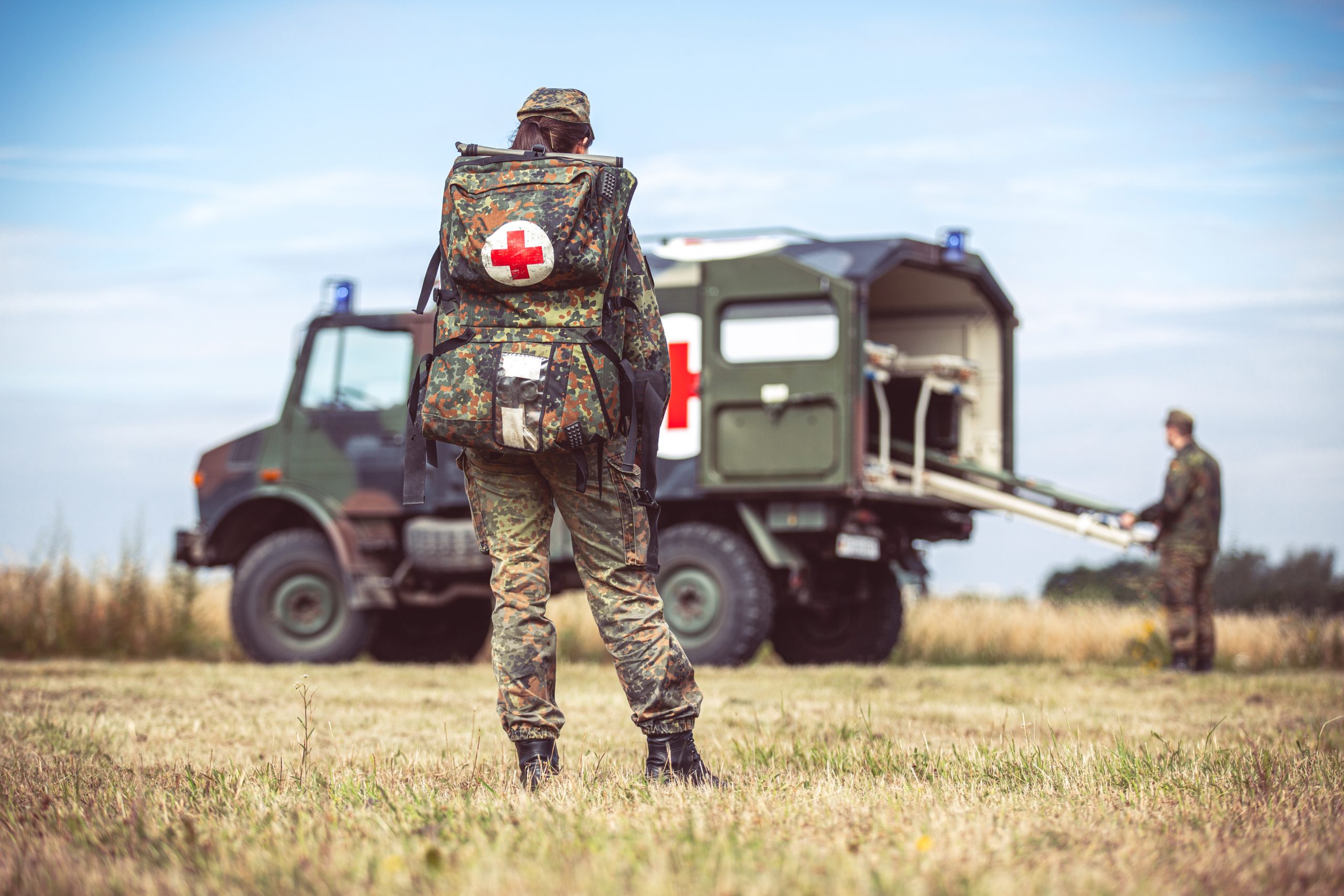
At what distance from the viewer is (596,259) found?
3625 mm

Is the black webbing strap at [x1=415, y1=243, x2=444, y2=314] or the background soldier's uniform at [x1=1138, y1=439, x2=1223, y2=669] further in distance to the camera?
the background soldier's uniform at [x1=1138, y1=439, x2=1223, y2=669]

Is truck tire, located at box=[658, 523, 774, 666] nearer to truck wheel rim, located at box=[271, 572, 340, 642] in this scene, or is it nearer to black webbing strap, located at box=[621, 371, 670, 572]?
truck wheel rim, located at box=[271, 572, 340, 642]

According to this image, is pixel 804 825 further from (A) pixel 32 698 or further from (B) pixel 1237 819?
(A) pixel 32 698

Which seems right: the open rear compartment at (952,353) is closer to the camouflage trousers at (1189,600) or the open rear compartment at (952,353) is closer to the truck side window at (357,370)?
the camouflage trousers at (1189,600)

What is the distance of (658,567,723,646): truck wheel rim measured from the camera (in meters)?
9.54

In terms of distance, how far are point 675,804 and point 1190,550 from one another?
811 cm

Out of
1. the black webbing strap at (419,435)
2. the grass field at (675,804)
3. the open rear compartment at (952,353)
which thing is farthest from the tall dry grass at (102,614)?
the black webbing strap at (419,435)

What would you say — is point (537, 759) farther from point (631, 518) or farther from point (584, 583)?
point (631, 518)


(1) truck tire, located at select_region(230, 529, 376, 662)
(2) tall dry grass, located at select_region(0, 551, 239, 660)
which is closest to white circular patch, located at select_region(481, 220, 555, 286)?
(1) truck tire, located at select_region(230, 529, 376, 662)

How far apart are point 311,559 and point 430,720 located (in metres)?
4.83

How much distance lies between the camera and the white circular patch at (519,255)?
142 inches

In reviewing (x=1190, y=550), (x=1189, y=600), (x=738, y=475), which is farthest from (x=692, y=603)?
(x=1190, y=550)

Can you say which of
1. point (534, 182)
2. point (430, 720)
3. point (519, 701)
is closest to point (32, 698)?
point (430, 720)

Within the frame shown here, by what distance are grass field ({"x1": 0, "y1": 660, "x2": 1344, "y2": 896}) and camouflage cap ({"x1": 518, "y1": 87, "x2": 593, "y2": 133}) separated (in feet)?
5.46
